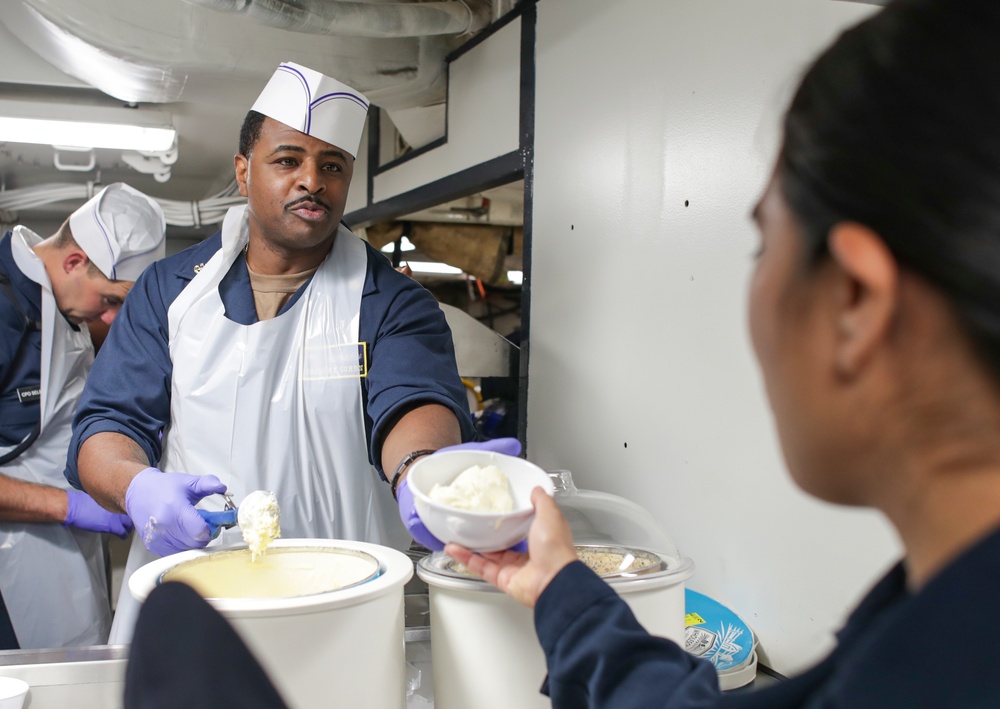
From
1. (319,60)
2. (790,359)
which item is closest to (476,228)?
(319,60)

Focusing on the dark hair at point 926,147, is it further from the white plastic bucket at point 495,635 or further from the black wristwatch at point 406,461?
the black wristwatch at point 406,461

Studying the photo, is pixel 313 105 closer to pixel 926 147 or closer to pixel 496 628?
pixel 496 628

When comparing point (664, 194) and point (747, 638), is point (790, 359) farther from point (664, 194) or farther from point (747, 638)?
point (664, 194)

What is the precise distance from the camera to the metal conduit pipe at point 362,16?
7.41 feet

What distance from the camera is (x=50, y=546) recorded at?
2.46 metres

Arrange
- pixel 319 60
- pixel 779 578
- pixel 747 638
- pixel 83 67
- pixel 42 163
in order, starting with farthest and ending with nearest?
pixel 42 163, pixel 83 67, pixel 319 60, pixel 779 578, pixel 747 638

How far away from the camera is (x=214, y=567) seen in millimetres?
1130

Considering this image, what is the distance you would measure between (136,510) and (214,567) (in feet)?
1.25

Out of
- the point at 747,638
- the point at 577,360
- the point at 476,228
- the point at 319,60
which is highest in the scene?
the point at 319,60

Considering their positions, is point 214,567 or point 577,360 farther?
point 577,360

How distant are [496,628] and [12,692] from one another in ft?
2.15

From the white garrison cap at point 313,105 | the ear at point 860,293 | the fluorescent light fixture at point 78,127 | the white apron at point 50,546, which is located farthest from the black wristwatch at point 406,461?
the fluorescent light fixture at point 78,127

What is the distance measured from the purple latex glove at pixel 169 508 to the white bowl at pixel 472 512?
0.49m

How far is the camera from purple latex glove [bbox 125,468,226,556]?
1.31 meters
